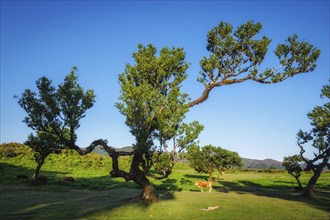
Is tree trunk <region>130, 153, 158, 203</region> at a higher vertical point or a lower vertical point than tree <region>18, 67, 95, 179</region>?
lower

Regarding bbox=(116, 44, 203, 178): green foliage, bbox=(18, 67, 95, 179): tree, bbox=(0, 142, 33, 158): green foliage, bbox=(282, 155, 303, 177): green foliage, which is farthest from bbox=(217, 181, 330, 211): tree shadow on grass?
bbox=(0, 142, 33, 158): green foliage

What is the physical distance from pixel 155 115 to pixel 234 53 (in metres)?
13.1

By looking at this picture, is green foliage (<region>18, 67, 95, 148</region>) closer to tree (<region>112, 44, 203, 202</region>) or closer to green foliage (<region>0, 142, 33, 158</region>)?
tree (<region>112, 44, 203, 202</region>)

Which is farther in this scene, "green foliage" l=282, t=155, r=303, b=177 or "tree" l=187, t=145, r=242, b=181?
"tree" l=187, t=145, r=242, b=181

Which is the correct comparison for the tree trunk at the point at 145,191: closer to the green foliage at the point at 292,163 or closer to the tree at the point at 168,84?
the tree at the point at 168,84

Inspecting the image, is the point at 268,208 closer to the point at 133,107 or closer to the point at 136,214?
the point at 136,214

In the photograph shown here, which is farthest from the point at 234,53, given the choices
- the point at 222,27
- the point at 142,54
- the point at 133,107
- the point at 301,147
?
the point at 301,147

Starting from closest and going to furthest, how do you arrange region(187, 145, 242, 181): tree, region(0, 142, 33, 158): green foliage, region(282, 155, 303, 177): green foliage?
region(282, 155, 303, 177): green foliage < region(187, 145, 242, 181): tree < region(0, 142, 33, 158): green foliage

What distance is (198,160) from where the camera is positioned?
6047 cm

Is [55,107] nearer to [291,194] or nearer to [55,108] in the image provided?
[55,108]

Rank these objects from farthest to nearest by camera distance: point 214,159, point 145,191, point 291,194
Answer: point 214,159 < point 291,194 < point 145,191

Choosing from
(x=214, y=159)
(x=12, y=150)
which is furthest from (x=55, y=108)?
(x=12, y=150)

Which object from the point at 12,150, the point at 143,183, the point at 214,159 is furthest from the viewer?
the point at 12,150

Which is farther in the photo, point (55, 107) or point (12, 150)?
point (12, 150)
